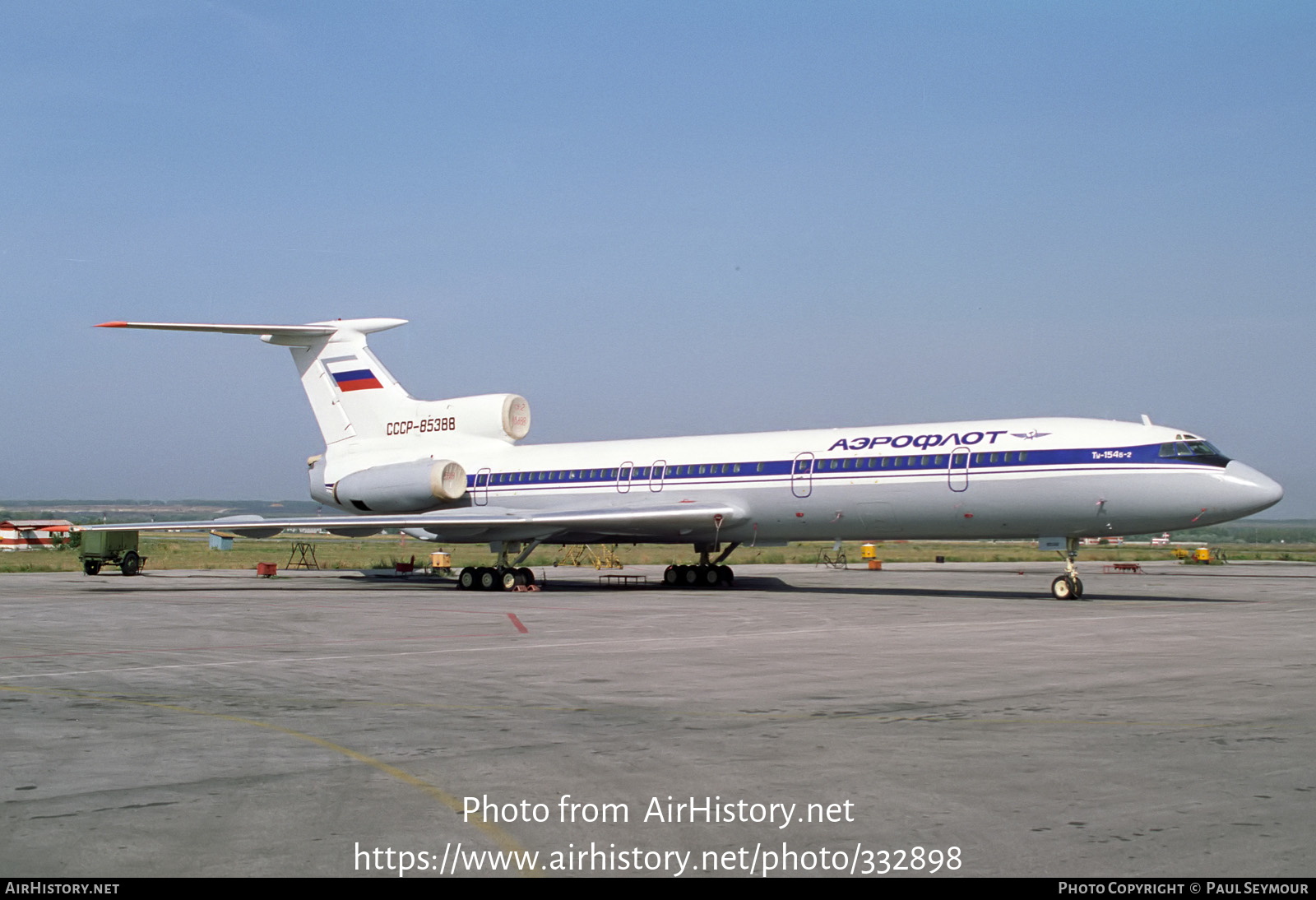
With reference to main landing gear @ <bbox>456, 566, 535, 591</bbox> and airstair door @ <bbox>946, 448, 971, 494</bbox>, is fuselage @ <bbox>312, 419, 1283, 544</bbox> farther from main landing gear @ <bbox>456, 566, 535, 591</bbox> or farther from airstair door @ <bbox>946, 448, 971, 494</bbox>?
main landing gear @ <bbox>456, 566, 535, 591</bbox>

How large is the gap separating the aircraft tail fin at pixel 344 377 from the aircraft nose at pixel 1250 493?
73.3 ft

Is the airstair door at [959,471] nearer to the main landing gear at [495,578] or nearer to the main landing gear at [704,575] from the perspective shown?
the main landing gear at [704,575]

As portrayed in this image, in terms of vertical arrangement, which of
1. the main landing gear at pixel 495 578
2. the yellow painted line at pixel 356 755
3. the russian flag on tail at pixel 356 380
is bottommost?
the yellow painted line at pixel 356 755

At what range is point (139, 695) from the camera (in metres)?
10.9

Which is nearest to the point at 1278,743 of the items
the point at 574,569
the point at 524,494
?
the point at 524,494

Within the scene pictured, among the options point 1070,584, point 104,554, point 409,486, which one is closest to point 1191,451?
point 1070,584

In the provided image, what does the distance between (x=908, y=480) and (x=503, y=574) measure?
36.0 ft

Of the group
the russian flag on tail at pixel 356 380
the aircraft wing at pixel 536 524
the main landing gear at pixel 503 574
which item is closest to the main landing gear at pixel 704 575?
the aircraft wing at pixel 536 524

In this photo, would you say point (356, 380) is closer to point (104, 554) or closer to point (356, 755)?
point (104, 554)

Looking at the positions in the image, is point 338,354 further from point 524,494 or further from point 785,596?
point 785,596

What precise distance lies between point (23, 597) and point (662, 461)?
1534 cm

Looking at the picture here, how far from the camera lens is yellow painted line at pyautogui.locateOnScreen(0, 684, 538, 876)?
5879 mm

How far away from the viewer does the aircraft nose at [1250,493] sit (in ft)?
74.8

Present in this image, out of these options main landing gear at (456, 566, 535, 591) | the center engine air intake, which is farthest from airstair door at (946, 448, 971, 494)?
the center engine air intake
